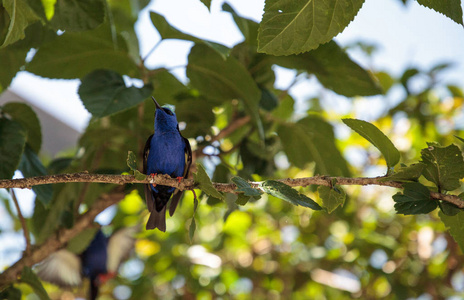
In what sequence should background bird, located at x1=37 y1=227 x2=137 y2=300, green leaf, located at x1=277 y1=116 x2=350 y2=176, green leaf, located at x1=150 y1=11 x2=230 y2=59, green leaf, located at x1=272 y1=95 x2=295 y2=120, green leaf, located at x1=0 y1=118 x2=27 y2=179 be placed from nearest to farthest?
green leaf, located at x1=0 y1=118 x2=27 y2=179
green leaf, located at x1=150 y1=11 x2=230 y2=59
green leaf, located at x1=277 y1=116 x2=350 y2=176
green leaf, located at x1=272 y1=95 x2=295 y2=120
background bird, located at x1=37 y1=227 x2=137 y2=300

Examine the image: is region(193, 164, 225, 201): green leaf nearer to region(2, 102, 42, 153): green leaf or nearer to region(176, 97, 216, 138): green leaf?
region(176, 97, 216, 138): green leaf

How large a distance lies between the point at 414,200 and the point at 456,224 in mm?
250

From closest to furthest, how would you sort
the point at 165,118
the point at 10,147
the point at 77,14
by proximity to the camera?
the point at 10,147 → the point at 77,14 → the point at 165,118

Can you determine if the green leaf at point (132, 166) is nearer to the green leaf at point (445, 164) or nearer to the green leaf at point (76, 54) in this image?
the green leaf at point (445, 164)

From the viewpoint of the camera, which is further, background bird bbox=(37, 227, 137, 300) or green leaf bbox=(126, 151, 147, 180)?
background bird bbox=(37, 227, 137, 300)

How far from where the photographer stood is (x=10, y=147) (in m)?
1.81

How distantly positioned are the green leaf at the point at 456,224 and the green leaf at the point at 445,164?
146mm

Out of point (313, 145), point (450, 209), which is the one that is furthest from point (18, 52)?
point (450, 209)

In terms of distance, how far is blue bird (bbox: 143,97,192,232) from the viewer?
6.89 ft

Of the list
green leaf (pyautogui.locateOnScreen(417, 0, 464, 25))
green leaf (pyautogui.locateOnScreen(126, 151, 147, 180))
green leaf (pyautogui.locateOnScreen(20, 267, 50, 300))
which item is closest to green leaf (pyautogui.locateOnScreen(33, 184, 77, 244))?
green leaf (pyautogui.locateOnScreen(20, 267, 50, 300))

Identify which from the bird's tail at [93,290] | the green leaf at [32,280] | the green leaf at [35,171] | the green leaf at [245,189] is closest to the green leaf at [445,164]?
the green leaf at [245,189]

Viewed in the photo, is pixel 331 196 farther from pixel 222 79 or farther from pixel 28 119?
pixel 28 119

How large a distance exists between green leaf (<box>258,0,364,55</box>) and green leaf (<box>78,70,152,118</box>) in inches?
27.0

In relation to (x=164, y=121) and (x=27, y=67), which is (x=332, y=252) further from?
(x=27, y=67)
